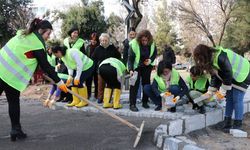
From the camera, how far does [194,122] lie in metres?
5.52

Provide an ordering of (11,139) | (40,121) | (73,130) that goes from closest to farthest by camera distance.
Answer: (11,139) < (73,130) < (40,121)

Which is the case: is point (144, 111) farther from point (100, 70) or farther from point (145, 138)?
point (145, 138)

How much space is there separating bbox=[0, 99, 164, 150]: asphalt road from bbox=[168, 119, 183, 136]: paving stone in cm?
26

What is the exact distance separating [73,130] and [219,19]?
3483cm

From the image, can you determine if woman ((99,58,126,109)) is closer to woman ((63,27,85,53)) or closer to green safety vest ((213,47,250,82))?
woman ((63,27,85,53))

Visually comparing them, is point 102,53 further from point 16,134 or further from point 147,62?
point 16,134

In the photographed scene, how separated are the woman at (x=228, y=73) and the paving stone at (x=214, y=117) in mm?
259

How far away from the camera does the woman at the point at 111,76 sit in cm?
679

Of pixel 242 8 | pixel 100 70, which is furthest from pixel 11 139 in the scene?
pixel 242 8

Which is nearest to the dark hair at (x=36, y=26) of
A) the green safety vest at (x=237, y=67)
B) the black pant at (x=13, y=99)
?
the black pant at (x=13, y=99)

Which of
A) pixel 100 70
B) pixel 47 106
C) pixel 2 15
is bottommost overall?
pixel 47 106

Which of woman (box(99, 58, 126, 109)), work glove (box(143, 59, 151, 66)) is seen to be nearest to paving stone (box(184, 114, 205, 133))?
work glove (box(143, 59, 151, 66))

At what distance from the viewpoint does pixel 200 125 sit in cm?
570

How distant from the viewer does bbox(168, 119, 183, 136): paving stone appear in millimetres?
5031
